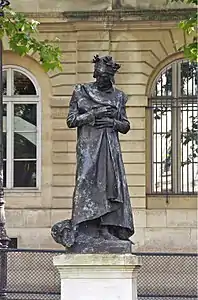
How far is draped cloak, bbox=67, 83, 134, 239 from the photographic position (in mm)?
11953

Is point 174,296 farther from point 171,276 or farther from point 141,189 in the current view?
point 141,189

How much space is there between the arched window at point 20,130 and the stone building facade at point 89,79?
0.42 feet

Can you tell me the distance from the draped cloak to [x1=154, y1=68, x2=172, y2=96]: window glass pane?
14.6 metres

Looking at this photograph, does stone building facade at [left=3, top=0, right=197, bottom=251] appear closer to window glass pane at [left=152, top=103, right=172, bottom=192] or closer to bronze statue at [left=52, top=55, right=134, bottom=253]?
window glass pane at [left=152, top=103, right=172, bottom=192]

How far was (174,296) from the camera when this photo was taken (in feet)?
70.8

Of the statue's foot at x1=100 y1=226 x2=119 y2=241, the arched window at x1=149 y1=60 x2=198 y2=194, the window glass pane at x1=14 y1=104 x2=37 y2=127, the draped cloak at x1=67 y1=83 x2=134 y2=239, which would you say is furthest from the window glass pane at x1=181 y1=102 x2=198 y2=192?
the statue's foot at x1=100 y1=226 x2=119 y2=241

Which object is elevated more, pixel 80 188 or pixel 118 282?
pixel 80 188

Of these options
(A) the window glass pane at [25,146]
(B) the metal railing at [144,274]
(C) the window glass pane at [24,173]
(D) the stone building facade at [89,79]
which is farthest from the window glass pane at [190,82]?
(B) the metal railing at [144,274]

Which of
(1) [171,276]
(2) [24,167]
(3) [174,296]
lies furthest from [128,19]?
(3) [174,296]

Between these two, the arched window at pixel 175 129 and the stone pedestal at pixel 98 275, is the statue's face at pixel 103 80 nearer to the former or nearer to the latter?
the stone pedestal at pixel 98 275

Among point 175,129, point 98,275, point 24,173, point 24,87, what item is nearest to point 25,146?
point 24,173

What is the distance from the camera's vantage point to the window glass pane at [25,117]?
2698 cm

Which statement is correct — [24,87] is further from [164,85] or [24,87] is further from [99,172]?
[99,172]

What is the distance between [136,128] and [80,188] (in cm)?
1458
